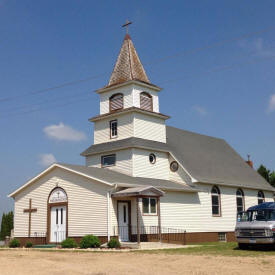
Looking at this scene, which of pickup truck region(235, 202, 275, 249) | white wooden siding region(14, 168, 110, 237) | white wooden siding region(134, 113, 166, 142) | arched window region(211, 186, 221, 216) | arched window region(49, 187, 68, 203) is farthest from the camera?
arched window region(211, 186, 221, 216)

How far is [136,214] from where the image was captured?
2497 cm

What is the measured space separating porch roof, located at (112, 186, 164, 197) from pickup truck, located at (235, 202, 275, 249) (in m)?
4.88

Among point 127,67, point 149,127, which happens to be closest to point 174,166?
point 149,127

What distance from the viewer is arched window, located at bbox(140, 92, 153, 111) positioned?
101 feet

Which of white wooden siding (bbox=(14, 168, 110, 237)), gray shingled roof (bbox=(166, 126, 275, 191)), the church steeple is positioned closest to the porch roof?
white wooden siding (bbox=(14, 168, 110, 237))

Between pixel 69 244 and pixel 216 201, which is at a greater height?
pixel 216 201

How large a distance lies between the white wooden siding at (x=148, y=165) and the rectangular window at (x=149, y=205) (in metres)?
2.42

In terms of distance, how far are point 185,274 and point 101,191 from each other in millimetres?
12979

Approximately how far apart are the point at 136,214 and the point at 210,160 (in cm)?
1170

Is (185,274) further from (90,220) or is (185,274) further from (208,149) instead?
(208,149)

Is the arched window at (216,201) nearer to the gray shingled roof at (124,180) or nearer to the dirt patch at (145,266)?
the gray shingled roof at (124,180)

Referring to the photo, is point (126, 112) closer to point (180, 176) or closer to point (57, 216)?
point (180, 176)

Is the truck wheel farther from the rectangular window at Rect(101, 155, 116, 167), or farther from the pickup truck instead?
the rectangular window at Rect(101, 155, 116, 167)

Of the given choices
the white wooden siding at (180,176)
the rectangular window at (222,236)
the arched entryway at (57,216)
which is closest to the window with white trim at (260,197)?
the rectangular window at (222,236)
